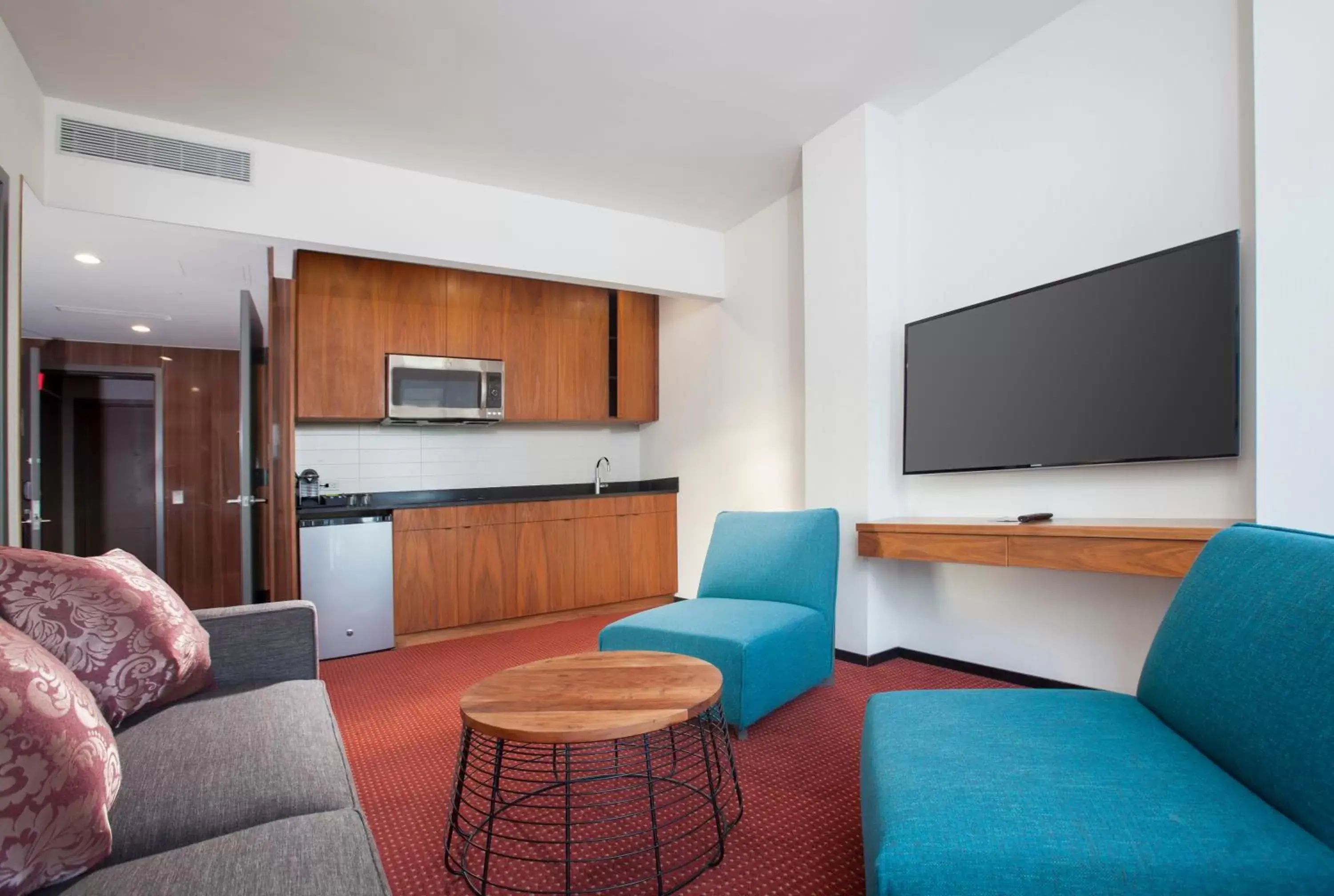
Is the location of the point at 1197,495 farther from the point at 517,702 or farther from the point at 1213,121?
the point at 517,702

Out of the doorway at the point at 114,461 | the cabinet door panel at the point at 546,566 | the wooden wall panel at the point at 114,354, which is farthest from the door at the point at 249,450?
the doorway at the point at 114,461

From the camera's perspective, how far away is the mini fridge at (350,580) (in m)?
3.76

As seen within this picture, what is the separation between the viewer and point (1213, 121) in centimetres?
232

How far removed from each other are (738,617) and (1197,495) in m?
1.67

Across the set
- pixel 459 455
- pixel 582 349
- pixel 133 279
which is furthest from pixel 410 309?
pixel 133 279

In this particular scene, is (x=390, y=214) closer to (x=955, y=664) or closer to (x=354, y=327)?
(x=354, y=327)

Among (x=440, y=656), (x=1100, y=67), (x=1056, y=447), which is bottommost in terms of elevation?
(x=440, y=656)

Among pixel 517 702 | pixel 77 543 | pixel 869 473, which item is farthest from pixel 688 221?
pixel 77 543

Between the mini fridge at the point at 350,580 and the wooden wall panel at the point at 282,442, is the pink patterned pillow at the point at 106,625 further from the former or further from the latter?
the mini fridge at the point at 350,580

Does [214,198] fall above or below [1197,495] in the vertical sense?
above

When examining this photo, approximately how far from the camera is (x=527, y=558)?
4.48 meters

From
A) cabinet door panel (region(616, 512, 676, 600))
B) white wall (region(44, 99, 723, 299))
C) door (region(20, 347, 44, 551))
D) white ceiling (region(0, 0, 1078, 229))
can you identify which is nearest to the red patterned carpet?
cabinet door panel (region(616, 512, 676, 600))

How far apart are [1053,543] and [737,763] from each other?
135 cm

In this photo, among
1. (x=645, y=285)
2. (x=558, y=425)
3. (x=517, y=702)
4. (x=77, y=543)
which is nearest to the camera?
(x=517, y=702)
